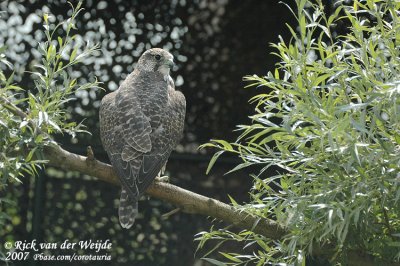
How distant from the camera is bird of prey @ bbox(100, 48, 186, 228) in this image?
9.26 ft

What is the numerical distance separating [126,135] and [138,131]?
1.9 inches

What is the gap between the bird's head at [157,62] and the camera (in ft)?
11.3

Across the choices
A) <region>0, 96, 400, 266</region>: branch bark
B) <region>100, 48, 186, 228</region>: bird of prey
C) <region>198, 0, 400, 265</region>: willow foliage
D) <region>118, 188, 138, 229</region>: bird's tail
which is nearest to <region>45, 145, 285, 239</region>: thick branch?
<region>0, 96, 400, 266</region>: branch bark

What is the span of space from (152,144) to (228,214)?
1.80 feet

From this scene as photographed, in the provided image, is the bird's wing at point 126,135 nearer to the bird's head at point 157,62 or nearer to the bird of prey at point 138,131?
the bird of prey at point 138,131

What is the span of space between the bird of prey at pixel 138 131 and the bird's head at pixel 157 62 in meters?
0.09

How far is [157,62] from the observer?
11.4 feet

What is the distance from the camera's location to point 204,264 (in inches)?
176

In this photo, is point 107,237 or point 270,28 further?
point 270,28

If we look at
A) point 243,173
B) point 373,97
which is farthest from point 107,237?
point 373,97

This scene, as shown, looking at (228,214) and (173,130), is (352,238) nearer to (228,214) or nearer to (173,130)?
(228,214)

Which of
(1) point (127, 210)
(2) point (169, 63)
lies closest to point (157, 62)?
(2) point (169, 63)

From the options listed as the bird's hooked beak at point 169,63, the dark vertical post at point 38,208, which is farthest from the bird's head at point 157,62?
the dark vertical post at point 38,208

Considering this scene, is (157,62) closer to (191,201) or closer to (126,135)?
(126,135)
